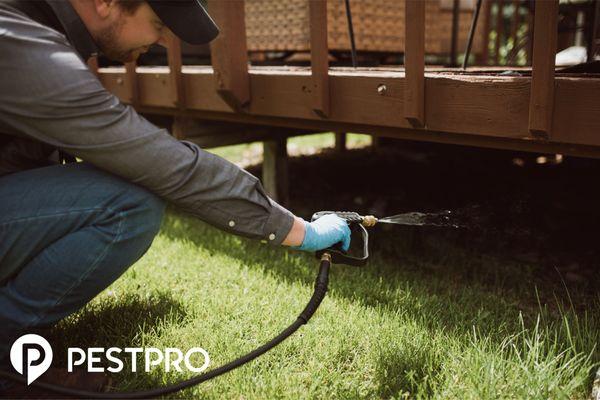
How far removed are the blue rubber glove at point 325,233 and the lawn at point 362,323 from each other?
0.43 meters

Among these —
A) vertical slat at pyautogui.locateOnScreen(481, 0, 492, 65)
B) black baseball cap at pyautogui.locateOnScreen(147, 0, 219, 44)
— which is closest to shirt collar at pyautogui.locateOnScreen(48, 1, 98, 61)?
black baseball cap at pyautogui.locateOnScreen(147, 0, 219, 44)

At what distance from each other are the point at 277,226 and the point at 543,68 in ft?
3.66

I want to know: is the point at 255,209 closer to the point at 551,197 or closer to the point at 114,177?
the point at 114,177

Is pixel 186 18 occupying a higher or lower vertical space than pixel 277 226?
higher

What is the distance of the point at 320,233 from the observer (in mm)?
2125

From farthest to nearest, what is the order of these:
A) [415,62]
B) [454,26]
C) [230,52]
→ [454,26]
[230,52]
[415,62]

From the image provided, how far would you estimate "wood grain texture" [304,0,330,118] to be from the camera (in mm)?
2965

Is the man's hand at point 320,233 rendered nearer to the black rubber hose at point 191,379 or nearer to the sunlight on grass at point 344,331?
the black rubber hose at point 191,379

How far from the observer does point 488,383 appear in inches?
78.7

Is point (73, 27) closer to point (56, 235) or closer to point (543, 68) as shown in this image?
point (56, 235)

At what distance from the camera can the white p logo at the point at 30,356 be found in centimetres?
200

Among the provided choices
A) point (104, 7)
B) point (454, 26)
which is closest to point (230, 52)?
point (104, 7)

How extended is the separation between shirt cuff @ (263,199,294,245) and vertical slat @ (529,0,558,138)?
1005mm

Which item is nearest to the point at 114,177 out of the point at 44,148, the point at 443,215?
the point at 44,148
